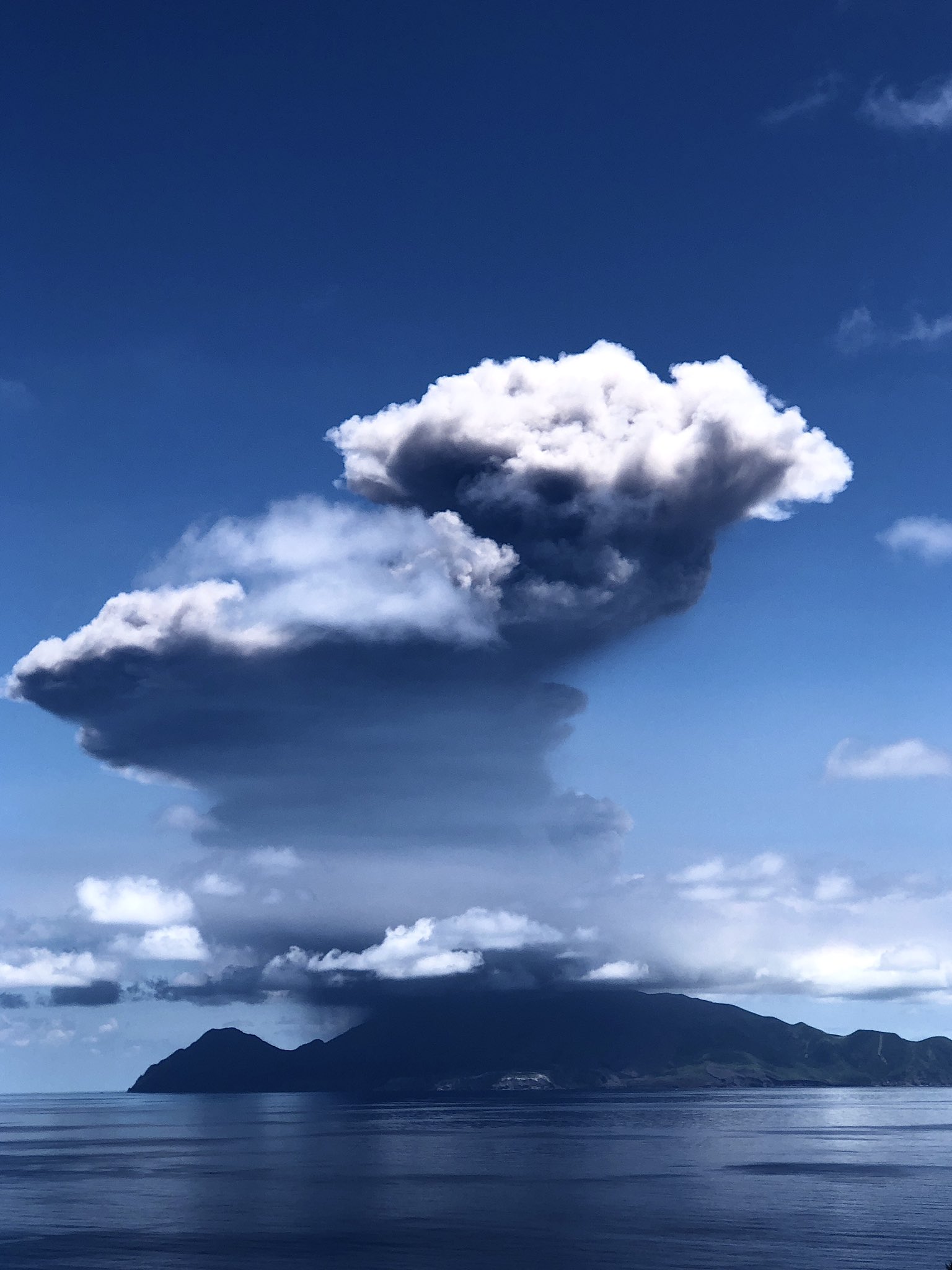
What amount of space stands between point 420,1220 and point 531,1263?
97.7ft

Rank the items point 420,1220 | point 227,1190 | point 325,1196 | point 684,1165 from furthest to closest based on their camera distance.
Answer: point 684,1165
point 227,1190
point 325,1196
point 420,1220

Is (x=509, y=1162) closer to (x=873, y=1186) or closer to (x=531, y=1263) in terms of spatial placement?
(x=873, y=1186)

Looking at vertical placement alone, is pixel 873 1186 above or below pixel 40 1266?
below

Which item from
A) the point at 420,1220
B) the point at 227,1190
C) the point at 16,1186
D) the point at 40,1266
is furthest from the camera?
the point at 16,1186

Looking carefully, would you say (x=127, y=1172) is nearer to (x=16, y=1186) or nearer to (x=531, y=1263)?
(x=16, y=1186)

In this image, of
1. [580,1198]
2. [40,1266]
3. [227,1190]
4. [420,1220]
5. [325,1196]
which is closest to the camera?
[40,1266]

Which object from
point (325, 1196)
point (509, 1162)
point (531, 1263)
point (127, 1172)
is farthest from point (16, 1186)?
point (531, 1263)

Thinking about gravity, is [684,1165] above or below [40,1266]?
below

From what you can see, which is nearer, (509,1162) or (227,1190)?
(227,1190)

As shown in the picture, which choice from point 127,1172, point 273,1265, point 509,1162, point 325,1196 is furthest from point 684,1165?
point 273,1265

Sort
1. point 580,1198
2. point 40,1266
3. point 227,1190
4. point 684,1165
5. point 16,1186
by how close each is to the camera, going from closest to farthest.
Answer: point 40,1266 < point 580,1198 < point 227,1190 < point 16,1186 < point 684,1165

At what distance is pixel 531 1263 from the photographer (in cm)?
9862

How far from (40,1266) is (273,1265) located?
19461mm

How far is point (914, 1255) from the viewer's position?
329 feet
